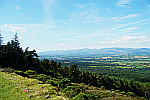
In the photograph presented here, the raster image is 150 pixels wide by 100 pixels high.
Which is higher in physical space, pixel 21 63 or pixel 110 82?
pixel 21 63

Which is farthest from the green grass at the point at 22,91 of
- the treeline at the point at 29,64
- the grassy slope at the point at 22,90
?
the treeline at the point at 29,64

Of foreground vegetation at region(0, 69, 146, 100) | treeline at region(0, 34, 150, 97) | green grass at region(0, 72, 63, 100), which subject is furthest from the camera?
treeline at region(0, 34, 150, 97)

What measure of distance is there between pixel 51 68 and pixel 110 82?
33846 mm

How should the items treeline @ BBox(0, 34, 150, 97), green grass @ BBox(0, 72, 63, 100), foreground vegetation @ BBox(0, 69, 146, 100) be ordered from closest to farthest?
green grass @ BBox(0, 72, 63, 100), foreground vegetation @ BBox(0, 69, 146, 100), treeline @ BBox(0, 34, 150, 97)

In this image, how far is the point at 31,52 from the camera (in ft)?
151

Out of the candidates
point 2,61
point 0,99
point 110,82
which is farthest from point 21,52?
point 110,82

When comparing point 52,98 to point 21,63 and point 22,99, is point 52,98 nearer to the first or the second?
point 22,99

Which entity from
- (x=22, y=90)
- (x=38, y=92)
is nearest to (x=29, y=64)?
(x=22, y=90)

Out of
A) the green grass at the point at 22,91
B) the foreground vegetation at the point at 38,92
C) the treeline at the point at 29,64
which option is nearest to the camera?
the green grass at the point at 22,91

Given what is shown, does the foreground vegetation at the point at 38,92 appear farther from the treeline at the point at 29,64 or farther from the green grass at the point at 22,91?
the treeline at the point at 29,64

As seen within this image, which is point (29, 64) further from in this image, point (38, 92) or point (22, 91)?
point (38, 92)

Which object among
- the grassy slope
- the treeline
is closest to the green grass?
the grassy slope

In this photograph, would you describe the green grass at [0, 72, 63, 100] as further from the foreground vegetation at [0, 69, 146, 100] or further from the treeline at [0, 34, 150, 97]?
the treeline at [0, 34, 150, 97]

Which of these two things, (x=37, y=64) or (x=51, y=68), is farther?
(x=51, y=68)
